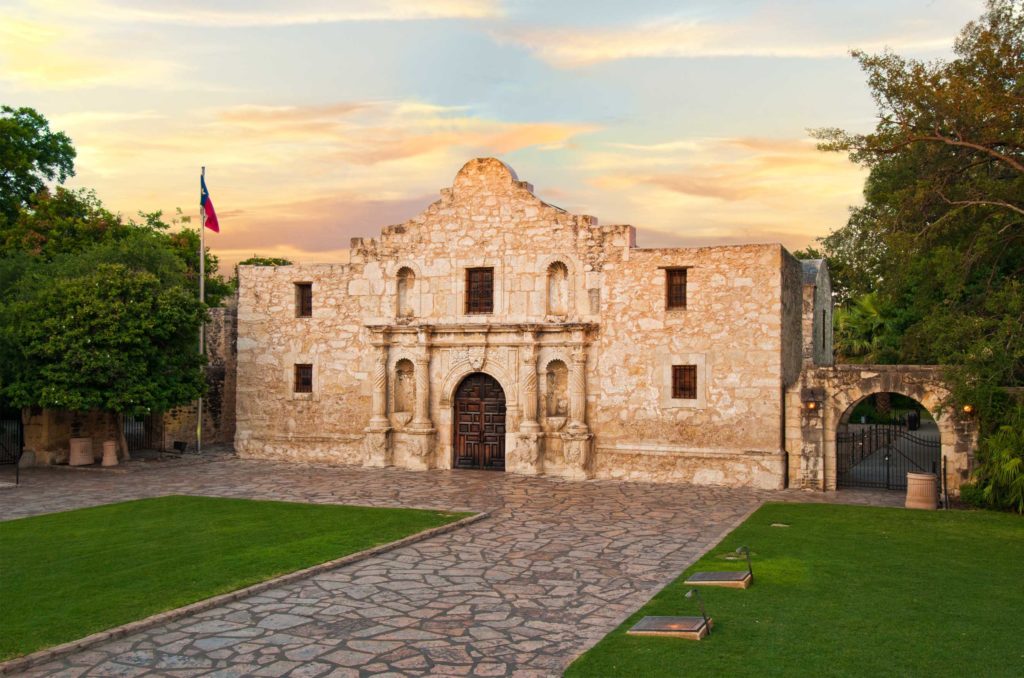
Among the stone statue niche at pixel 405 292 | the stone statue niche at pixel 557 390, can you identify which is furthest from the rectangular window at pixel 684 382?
the stone statue niche at pixel 405 292

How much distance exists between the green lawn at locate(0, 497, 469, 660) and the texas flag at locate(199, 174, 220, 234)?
12154 millimetres

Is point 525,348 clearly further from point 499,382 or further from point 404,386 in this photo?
point 404,386

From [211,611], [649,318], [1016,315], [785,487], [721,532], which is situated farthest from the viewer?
[649,318]

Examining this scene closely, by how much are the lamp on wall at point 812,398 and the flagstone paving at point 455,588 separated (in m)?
2.08

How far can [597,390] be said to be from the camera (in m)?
23.1

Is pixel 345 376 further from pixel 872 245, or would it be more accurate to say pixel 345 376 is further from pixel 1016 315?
pixel 1016 315

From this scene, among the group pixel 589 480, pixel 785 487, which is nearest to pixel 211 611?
pixel 589 480

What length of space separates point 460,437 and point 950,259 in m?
13.1

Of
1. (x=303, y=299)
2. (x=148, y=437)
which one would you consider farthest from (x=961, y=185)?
(x=148, y=437)

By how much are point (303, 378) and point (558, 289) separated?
853cm

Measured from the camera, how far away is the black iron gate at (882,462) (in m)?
21.7

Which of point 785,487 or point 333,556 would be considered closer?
point 333,556

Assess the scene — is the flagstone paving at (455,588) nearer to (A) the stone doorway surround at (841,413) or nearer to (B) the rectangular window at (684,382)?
(A) the stone doorway surround at (841,413)

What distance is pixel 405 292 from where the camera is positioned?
25.7 metres
